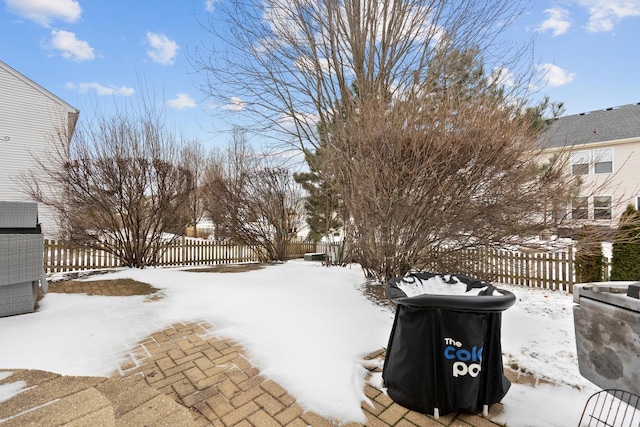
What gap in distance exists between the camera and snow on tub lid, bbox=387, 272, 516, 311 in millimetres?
1790

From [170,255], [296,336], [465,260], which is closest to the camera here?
[296,336]

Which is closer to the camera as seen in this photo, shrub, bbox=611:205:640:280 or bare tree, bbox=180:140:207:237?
shrub, bbox=611:205:640:280

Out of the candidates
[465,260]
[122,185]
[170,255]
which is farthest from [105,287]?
[465,260]

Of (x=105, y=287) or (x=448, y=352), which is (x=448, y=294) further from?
(x=105, y=287)

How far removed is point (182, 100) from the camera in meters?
9.46

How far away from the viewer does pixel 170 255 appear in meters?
9.19

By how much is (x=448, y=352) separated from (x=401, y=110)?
10.6ft

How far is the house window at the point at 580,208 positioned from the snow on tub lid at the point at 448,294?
2918 millimetres

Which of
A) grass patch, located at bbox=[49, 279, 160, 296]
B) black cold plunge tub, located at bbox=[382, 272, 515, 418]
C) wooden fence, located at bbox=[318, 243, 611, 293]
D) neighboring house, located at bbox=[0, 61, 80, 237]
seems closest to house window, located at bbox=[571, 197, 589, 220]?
wooden fence, located at bbox=[318, 243, 611, 293]

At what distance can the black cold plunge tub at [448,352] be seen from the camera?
1851mm

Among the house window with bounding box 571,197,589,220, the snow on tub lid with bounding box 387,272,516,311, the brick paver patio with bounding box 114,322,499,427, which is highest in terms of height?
the house window with bounding box 571,197,589,220

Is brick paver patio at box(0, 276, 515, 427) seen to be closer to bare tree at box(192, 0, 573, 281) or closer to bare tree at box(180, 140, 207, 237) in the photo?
bare tree at box(192, 0, 573, 281)

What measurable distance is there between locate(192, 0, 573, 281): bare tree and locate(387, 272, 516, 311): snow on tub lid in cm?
175

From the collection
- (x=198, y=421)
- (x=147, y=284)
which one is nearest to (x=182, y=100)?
(x=147, y=284)
